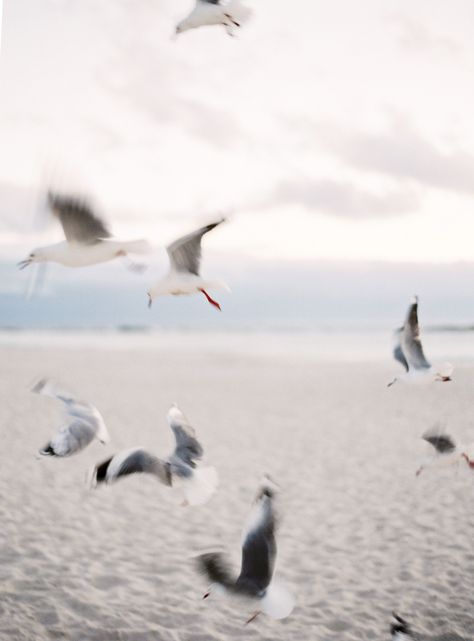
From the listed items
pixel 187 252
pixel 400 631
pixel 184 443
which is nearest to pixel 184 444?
pixel 184 443

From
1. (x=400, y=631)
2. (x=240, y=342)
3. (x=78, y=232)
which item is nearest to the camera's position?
(x=78, y=232)

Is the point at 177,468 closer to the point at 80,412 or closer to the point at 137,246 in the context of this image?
the point at 80,412

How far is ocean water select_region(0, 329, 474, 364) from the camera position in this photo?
3.72 m

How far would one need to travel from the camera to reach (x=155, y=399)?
3.32 meters

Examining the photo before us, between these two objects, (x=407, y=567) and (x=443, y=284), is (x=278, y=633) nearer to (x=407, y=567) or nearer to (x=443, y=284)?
(x=407, y=567)

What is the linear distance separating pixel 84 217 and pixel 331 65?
0.87 m

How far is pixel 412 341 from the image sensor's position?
47.8 inches

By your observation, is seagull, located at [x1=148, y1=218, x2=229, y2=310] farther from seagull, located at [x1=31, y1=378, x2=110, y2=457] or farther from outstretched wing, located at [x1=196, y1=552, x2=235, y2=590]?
outstretched wing, located at [x1=196, y1=552, x2=235, y2=590]

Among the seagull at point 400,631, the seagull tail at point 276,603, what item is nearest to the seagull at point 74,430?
the seagull tail at point 276,603

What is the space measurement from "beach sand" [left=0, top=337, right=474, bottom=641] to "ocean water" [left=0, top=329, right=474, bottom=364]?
0.45m

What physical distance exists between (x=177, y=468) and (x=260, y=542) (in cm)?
19

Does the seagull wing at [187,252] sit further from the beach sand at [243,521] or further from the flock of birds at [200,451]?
the beach sand at [243,521]

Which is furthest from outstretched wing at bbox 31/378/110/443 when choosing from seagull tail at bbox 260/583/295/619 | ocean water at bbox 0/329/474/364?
ocean water at bbox 0/329/474/364

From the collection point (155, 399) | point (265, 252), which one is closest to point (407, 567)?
point (265, 252)
